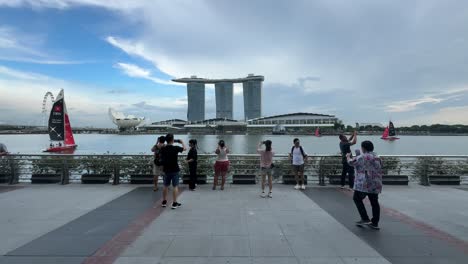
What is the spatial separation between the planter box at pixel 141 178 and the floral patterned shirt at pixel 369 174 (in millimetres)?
6827

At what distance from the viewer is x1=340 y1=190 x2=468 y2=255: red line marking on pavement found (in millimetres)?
4637

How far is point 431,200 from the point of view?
7668 mm

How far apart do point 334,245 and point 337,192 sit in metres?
4.29

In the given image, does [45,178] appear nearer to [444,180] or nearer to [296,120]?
[444,180]

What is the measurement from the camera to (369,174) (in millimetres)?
5344

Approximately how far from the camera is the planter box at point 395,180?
9727 mm

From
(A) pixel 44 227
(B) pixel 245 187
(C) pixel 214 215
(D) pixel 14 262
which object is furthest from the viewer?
(B) pixel 245 187

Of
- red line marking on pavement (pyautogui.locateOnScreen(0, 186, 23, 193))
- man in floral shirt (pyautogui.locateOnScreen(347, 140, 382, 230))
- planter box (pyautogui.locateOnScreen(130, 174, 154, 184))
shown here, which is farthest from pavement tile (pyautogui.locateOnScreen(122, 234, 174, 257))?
red line marking on pavement (pyautogui.locateOnScreen(0, 186, 23, 193))

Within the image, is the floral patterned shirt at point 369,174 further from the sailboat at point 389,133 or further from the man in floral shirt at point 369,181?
the sailboat at point 389,133

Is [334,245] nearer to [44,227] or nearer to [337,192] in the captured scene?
[337,192]

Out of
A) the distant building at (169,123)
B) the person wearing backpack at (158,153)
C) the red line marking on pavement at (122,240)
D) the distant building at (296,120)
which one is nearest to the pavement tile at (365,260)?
the red line marking on pavement at (122,240)

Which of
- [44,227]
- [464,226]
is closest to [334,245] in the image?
[464,226]

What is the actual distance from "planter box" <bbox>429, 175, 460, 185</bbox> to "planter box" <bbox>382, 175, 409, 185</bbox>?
1063 millimetres

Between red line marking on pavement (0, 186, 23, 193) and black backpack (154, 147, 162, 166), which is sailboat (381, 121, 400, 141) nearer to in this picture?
black backpack (154, 147, 162, 166)
